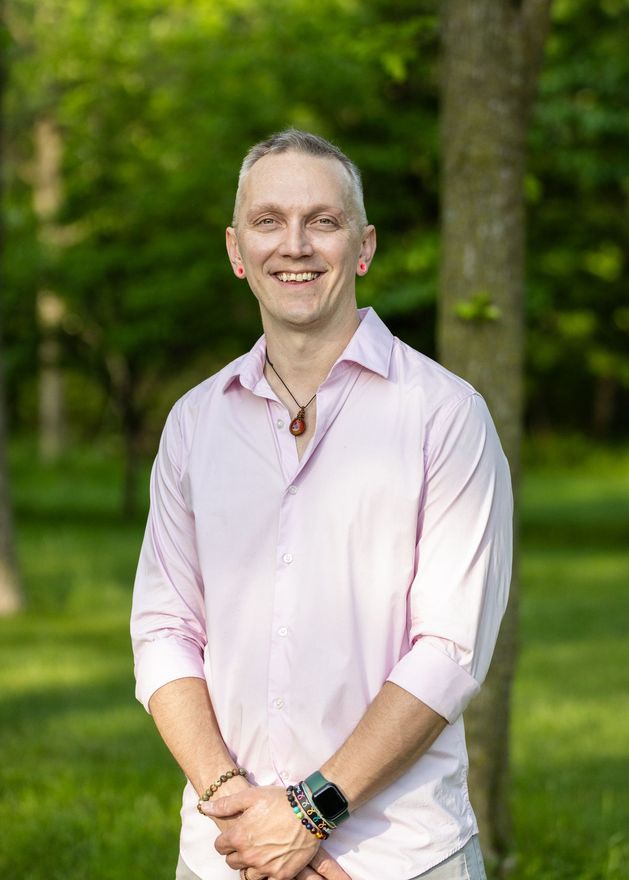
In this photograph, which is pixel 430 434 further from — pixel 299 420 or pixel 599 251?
pixel 599 251

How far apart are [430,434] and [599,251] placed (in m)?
17.5

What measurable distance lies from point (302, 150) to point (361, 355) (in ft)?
1.38

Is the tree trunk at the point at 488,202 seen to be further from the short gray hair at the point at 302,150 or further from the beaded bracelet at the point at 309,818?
the beaded bracelet at the point at 309,818

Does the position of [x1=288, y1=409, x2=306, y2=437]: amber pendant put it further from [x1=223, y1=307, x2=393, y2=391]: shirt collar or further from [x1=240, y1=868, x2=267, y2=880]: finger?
[x1=240, y1=868, x2=267, y2=880]: finger

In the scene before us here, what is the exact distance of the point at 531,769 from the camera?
7875 mm

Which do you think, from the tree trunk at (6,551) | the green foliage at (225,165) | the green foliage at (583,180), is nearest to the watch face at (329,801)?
the tree trunk at (6,551)

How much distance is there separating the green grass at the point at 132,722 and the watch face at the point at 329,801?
2.77 metres

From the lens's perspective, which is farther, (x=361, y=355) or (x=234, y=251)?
(x=234, y=251)

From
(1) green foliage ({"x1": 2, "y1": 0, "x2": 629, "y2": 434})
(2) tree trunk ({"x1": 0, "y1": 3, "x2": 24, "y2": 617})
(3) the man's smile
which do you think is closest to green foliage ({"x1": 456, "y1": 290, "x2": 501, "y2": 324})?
(3) the man's smile

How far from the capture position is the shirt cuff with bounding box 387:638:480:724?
8.06 ft

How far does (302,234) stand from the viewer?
8.68ft

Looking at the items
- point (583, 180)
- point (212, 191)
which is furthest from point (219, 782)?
point (212, 191)

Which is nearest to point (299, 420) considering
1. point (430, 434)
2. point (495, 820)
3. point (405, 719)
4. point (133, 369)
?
point (430, 434)

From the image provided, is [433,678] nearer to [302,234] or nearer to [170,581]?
[170,581]
